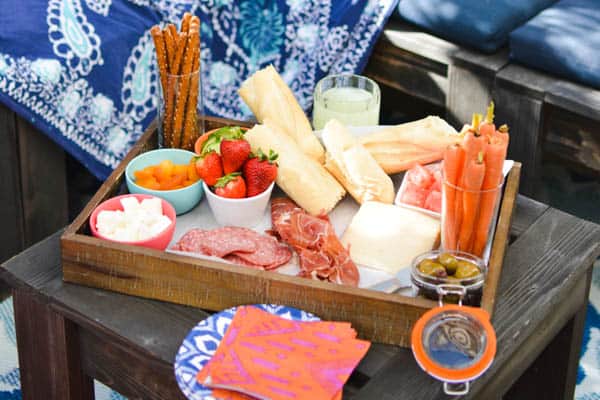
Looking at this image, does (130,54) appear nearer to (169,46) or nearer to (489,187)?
(169,46)

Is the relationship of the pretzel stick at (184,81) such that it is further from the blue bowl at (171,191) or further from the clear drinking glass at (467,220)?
the clear drinking glass at (467,220)

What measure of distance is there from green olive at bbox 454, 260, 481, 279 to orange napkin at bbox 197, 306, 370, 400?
0.19 meters

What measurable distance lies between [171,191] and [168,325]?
0.31 m

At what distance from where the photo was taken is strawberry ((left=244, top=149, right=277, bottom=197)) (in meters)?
1.66

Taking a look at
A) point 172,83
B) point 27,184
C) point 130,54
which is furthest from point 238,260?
point 130,54

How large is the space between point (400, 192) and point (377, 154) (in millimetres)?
121

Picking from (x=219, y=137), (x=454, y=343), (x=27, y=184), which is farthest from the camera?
(x=27, y=184)

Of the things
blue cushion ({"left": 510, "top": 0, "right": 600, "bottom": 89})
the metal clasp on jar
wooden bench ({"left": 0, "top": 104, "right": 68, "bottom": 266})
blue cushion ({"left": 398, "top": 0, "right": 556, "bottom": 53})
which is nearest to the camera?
the metal clasp on jar

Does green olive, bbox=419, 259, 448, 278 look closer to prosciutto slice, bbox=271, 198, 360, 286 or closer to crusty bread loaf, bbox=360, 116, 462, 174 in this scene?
prosciutto slice, bbox=271, 198, 360, 286

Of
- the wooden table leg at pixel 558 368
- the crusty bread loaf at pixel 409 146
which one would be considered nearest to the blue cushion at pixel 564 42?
the crusty bread loaf at pixel 409 146

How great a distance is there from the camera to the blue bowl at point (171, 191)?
169 centimetres

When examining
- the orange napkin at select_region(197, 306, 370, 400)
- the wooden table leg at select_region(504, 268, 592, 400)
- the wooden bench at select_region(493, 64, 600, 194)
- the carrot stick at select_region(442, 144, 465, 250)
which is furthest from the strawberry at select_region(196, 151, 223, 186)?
the wooden bench at select_region(493, 64, 600, 194)

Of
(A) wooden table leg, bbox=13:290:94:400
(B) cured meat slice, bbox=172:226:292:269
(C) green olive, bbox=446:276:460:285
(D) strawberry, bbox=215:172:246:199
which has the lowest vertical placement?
(A) wooden table leg, bbox=13:290:94:400

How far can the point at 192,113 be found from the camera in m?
1.85
